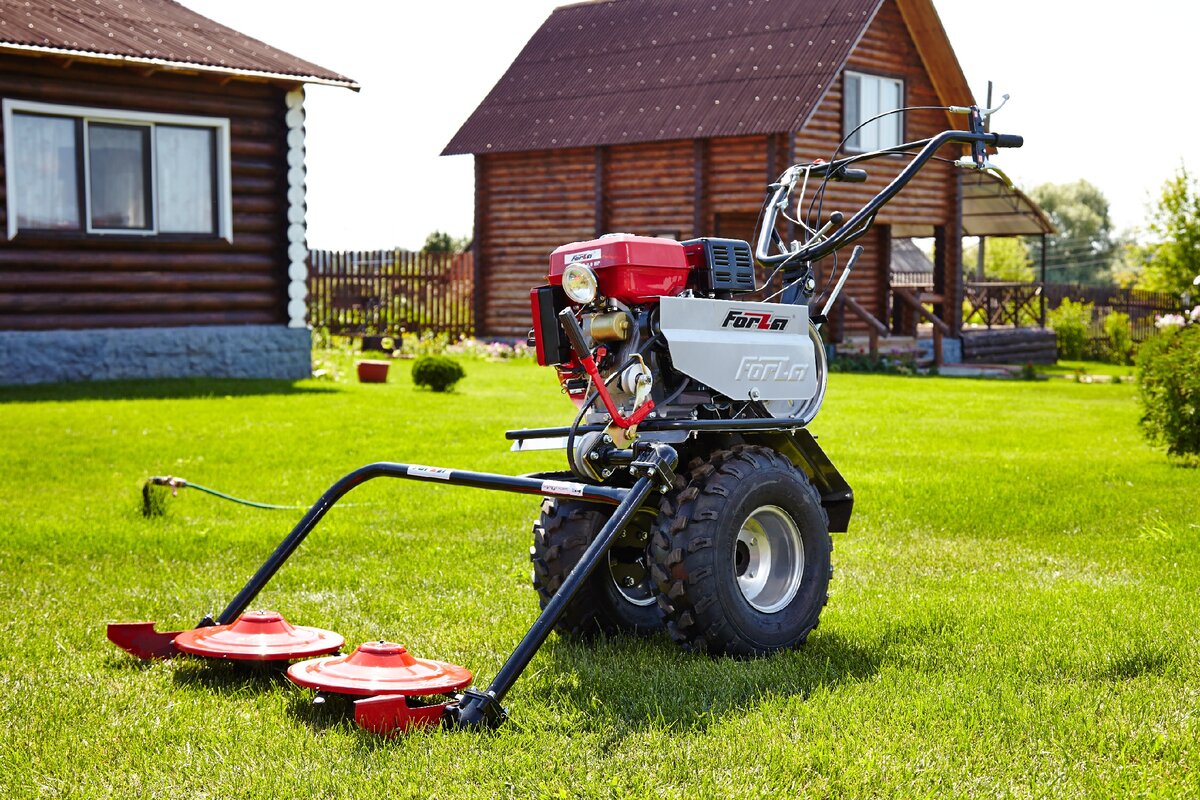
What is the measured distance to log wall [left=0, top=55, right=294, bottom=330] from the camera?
52.7 feet

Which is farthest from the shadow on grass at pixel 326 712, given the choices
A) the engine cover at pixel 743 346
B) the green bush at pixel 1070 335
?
the green bush at pixel 1070 335

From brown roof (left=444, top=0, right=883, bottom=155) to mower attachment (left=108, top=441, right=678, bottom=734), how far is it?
1899 centimetres

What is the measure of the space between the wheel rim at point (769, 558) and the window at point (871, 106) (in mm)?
20278

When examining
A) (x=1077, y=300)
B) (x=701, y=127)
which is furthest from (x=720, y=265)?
(x=1077, y=300)

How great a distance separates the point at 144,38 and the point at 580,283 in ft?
44.6

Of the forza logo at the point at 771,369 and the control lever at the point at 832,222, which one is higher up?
the control lever at the point at 832,222

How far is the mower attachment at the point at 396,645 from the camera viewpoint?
13.8ft

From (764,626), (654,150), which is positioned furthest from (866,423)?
(654,150)

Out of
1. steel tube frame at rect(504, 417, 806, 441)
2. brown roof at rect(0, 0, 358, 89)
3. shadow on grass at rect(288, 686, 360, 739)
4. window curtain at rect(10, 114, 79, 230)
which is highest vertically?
brown roof at rect(0, 0, 358, 89)

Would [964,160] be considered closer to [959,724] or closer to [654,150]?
[959,724]

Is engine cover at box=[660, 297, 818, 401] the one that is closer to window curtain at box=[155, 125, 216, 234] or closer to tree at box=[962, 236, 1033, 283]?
window curtain at box=[155, 125, 216, 234]

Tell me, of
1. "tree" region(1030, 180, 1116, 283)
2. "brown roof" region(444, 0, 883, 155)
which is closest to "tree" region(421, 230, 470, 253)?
"brown roof" region(444, 0, 883, 155)

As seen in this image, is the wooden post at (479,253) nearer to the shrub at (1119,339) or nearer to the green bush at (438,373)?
the green bush at (438,373)

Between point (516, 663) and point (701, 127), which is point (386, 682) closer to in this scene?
point (516, 663)
